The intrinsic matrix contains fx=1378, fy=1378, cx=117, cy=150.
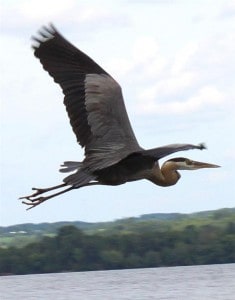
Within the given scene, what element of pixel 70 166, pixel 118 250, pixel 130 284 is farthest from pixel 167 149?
pixel 118 250

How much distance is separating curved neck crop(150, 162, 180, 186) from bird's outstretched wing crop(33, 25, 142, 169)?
0.42 metres

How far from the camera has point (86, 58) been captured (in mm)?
15836

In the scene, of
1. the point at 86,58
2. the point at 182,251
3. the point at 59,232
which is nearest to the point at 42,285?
the point at 59,232

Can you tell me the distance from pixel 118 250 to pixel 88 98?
60810mm

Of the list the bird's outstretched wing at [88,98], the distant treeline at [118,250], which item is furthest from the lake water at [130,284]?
the bird's outstretched wing at [88,98]

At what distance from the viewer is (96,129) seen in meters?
15.2

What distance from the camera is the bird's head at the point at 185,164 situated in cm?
1525

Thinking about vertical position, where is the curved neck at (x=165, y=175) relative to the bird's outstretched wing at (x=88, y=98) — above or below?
below

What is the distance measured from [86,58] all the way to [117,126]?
1.15m

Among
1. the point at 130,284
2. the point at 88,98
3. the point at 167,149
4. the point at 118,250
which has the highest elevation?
the point at 118,250

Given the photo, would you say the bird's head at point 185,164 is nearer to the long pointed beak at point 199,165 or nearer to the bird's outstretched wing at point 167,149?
the long pointed beak at point 199,165

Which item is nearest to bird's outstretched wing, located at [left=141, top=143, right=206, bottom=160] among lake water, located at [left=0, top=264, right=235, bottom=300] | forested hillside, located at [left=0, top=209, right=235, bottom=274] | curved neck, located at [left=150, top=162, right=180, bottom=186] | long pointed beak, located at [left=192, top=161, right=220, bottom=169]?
curved neck, located at [left=150, top=162, right=180, bottom=186]

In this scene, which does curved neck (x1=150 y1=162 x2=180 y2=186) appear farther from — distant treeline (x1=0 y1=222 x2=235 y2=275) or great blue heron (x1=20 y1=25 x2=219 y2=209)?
distant treeline (x1=0 y1=222 x2=235 y2=275)

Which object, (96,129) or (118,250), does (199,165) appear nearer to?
A: (96,129)
